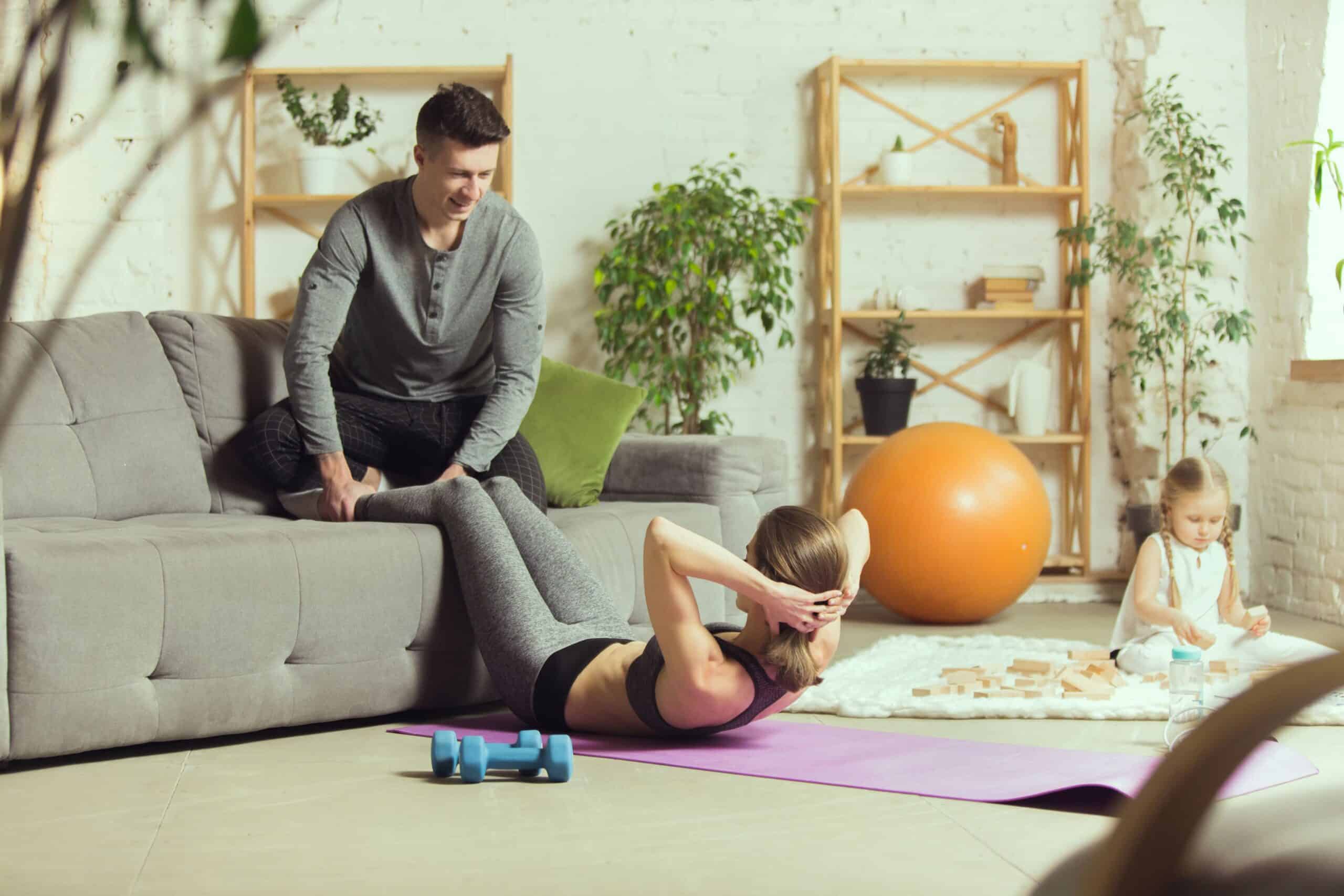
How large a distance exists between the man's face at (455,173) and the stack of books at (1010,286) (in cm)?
229

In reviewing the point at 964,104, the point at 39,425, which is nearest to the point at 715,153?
the point at 964,104

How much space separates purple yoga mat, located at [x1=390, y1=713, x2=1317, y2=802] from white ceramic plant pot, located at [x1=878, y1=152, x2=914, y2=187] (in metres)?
2.60

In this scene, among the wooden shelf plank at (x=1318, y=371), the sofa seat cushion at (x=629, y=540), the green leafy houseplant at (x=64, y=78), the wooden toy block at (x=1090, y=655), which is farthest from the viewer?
the wooden shelf plank at (x=1318, y=371)

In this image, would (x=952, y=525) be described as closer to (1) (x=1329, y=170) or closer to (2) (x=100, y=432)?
(1) (x=1329, y=170)

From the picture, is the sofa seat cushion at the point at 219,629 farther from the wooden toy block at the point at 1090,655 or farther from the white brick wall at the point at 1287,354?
the white brick wall at the point at 1287,354

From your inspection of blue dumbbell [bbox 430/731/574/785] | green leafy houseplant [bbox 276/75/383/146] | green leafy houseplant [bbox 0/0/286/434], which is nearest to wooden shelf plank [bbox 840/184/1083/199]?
green leafy houseplant [bbox 276/75/383/146]

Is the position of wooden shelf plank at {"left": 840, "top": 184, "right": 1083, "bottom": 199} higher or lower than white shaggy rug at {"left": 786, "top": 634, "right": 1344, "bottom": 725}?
higher

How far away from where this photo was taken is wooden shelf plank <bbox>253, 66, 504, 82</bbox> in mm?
4449

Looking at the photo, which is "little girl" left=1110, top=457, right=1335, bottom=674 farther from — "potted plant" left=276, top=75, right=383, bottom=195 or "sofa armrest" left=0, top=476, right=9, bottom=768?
"potted plant" left=276, top=75, right=383, bottom=195

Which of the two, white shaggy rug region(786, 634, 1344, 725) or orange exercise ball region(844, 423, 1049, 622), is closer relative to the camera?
white shaggy rug region(786, 634, 1344, 725)

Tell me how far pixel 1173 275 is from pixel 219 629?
11.0 feet

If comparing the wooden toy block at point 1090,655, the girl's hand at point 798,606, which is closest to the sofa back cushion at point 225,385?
the girl's hand at point 798,606

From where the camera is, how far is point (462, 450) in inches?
112

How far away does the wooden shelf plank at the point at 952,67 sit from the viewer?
4.52m
